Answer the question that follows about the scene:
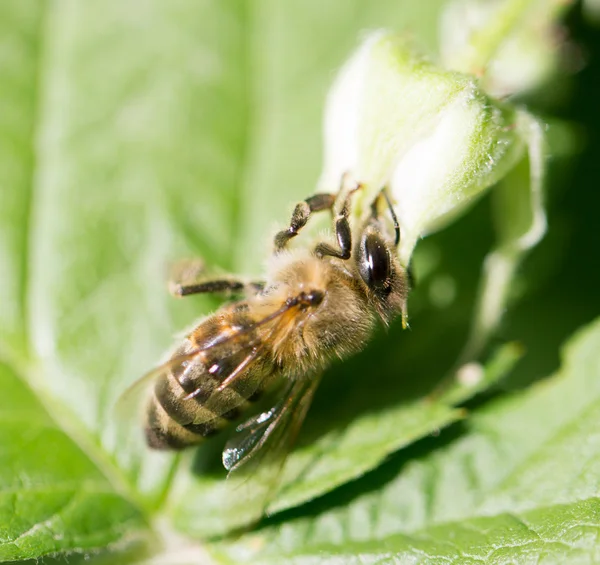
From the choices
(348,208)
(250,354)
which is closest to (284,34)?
(348,208)

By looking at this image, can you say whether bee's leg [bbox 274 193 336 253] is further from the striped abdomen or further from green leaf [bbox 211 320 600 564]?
green leaf [bbox 211 320 600 564]

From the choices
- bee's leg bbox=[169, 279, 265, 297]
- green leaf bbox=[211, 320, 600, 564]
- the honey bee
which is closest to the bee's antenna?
the honey bee

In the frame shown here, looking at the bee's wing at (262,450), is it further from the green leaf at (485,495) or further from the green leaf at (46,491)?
the green leaf at (46,491)

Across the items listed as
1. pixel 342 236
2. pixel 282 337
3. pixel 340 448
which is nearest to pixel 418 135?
pixel 342 236

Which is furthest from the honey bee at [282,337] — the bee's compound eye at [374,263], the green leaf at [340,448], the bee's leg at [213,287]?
the bee's leg at [213,287]

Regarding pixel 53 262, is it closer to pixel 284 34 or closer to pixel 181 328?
pixel 181 328

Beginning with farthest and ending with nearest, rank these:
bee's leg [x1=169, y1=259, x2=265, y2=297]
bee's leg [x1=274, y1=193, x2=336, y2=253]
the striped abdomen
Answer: bee's leg [x1=169, y1=259, x2=265, y2=297]
bee's leg [x1=274, y1=193, x2=336, y2=253]
the striped abdomen

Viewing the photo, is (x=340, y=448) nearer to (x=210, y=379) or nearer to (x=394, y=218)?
(x=210, y=379)
